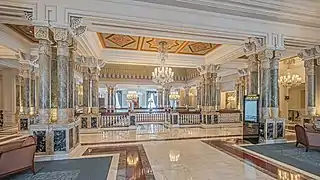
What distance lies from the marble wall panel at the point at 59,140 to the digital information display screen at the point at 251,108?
19.1 ft

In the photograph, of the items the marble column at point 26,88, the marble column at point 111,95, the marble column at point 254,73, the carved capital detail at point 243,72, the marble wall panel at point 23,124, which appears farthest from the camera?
the marble column at point 111,95

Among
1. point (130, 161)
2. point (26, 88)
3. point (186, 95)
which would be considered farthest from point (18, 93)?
point (186, 95)

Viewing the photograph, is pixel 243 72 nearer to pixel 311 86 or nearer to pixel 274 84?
pixel 311 86

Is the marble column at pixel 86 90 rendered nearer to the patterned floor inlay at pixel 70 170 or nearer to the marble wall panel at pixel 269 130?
the patterned floor inlay at pixel 70 170

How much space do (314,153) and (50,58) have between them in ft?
23.4

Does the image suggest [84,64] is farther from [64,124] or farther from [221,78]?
[221,78]

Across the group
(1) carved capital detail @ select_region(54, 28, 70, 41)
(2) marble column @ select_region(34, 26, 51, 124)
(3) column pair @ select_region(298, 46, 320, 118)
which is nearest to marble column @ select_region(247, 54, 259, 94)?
(3) column pair @ select_region(298, 46, 320, 118)

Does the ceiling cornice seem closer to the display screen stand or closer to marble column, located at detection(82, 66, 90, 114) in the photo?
marble column, located at detection(82, 66, 90, 114)

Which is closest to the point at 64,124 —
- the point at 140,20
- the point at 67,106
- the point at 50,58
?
the point at 67,106

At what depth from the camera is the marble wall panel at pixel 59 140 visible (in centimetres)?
532

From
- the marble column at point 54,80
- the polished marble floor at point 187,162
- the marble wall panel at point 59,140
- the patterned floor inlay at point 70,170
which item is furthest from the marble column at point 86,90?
the patterned floor inlay at point 70,170

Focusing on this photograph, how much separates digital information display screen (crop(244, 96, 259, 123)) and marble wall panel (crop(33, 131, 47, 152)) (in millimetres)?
6273

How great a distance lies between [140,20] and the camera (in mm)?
5875

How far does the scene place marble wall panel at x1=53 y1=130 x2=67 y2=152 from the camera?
5.32 metres
